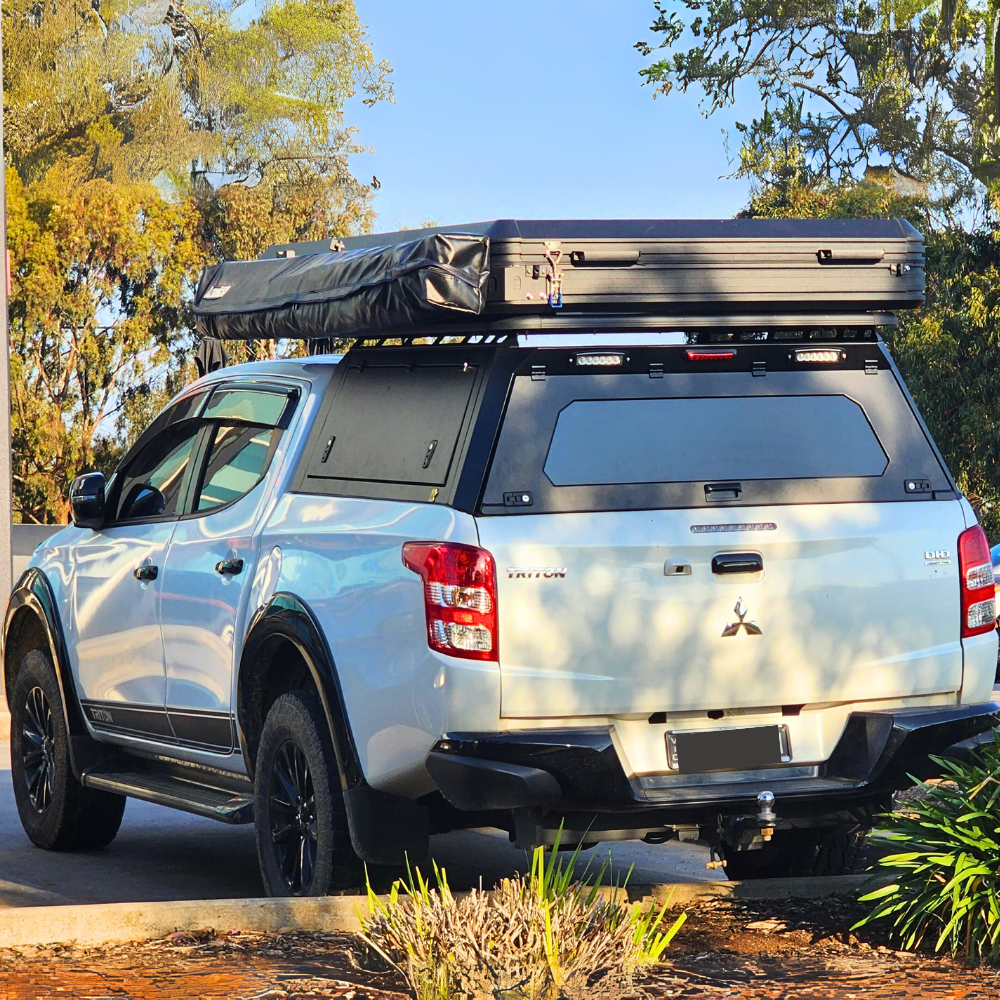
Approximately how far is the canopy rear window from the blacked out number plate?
80cm

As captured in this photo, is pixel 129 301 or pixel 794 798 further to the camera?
pixel 129 301

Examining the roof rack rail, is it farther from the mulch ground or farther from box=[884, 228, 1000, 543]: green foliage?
box=[884, 228, 1000, 543]: green foliage

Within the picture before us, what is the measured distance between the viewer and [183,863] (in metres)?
8.09

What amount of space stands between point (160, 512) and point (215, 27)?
150 feet

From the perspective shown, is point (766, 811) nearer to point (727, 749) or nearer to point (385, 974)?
point (727, 749)

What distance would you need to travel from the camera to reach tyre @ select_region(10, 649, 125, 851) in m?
8.12

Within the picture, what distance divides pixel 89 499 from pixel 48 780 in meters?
1.50

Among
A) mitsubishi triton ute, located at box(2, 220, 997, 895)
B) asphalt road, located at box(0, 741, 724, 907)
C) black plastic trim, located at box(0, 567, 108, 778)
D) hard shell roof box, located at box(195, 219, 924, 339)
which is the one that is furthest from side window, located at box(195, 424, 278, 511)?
asphalt road, located at box(0, 741, 724, 907)

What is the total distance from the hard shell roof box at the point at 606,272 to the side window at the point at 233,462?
1.82 feet

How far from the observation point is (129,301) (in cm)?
4859

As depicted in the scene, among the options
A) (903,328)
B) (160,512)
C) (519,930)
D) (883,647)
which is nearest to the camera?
(519,930)

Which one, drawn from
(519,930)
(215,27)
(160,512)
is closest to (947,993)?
(519,930)

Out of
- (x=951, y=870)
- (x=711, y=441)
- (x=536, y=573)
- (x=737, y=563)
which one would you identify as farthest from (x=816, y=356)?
(x=951, y=870)

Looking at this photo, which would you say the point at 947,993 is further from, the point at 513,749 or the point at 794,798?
the point at 513,749
